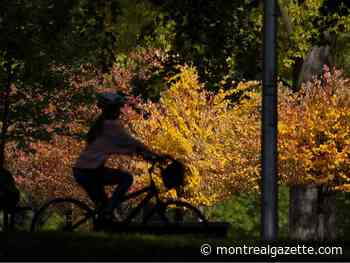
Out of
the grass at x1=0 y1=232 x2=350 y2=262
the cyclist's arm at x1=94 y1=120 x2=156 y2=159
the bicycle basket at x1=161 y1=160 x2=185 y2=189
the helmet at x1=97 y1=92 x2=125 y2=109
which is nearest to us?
the grass at x1=0 y1=232 x2=350 y2=262

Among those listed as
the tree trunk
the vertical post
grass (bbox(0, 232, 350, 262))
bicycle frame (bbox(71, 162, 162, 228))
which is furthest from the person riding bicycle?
the tree trunk

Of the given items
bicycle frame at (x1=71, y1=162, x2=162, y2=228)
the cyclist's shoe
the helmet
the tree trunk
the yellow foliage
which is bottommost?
the cyclist's shoe

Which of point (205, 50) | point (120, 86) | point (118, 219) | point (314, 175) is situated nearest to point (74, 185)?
point (120, 86)

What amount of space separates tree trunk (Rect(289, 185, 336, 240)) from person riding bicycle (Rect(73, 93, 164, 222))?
→ 70.0ft

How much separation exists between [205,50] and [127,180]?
28.0 ft

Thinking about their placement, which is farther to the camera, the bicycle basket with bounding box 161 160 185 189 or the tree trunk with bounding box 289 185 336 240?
the tree trunk with bounding box 289 185 336 240

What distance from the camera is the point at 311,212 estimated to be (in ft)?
114

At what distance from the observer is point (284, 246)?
1130 cm

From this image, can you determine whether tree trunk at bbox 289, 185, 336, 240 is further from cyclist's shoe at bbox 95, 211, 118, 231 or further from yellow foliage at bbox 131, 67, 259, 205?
cyclist's shoe at bbox 95, 211, 118, 231

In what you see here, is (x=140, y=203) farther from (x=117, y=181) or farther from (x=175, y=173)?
(x=175, y=173)

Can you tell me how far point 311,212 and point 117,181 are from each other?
2244 centimetres

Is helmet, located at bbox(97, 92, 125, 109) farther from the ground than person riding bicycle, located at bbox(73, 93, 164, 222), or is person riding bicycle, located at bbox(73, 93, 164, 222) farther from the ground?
helmet, located at bbox(97, 92, 125, 109)

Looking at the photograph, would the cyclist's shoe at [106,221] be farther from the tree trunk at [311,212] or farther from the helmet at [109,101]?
the tree trunk at [311,212]

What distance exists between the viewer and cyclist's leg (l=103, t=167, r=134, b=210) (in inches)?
509
